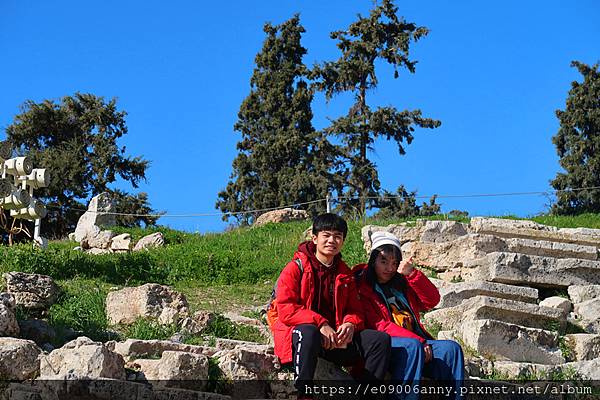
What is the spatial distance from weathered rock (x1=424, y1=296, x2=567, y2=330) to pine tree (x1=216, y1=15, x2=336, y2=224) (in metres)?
18.3

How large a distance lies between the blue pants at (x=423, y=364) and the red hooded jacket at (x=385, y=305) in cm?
16

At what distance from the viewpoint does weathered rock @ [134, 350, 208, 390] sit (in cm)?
605

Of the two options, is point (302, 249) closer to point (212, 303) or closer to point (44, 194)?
point (212, 303)

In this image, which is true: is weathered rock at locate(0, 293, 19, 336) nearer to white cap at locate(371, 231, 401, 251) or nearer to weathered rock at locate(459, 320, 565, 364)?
white cap at locate(371, 231, 401, 251)

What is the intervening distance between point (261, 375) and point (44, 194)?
2496 centimetres

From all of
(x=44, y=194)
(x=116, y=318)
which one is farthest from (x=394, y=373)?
(x=44, y=194)

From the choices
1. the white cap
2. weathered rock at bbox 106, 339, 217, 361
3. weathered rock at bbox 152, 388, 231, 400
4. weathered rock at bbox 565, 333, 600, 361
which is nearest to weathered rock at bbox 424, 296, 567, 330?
weathered rock at bbox 565, 333, 600, 361

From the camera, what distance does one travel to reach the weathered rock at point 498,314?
9445 millimetres

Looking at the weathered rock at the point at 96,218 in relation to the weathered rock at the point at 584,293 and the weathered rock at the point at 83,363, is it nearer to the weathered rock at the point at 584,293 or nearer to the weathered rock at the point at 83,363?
the weathered rock at the point at 584,293

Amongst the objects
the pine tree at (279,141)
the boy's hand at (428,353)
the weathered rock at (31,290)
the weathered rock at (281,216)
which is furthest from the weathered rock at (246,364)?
the pine tree at (279,141)

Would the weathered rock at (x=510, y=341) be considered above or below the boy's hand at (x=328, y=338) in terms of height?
above

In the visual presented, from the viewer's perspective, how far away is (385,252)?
6621 mm

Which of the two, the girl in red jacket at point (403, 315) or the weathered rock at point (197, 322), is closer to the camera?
the girl in red jacket at point (403, 315)

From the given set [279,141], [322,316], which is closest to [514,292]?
[322,316]
